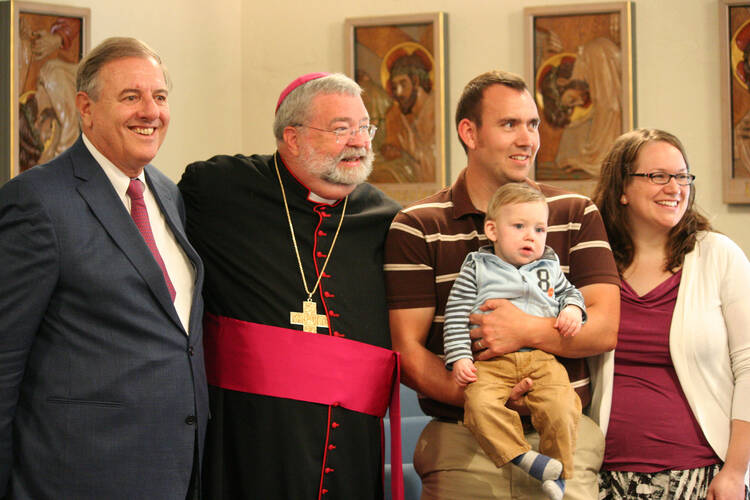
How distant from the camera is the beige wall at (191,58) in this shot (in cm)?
573

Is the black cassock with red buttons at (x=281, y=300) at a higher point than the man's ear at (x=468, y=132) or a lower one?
lower

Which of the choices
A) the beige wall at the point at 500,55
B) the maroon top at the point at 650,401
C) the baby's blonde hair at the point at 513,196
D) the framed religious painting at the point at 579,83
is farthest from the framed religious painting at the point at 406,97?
the baby's blonde hair at the point at 513,196

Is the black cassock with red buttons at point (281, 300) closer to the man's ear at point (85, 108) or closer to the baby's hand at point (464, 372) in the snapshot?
the baby's hand at point (464, 372)

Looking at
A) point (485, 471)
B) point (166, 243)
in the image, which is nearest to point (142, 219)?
point (166, 243)

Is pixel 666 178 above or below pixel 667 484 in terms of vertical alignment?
above

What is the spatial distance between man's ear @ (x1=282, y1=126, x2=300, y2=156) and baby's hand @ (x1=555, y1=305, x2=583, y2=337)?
119 cm

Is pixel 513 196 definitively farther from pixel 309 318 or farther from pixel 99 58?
pixel 99 58

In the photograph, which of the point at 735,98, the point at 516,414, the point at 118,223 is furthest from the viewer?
the point at 735,98

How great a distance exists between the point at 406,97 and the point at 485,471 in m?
3.71

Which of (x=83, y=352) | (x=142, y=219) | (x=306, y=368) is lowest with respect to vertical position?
(x=306, y=368)

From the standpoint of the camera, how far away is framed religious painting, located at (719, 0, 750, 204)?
5.84 m

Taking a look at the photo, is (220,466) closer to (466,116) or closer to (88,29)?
(466,116)

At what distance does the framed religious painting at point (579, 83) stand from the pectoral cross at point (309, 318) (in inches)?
128

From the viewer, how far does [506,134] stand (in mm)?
3334
